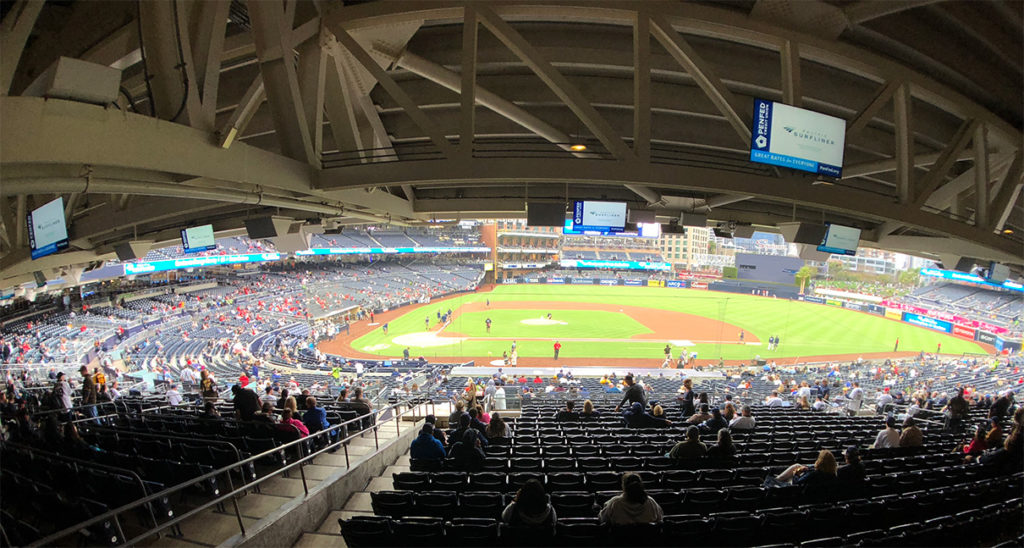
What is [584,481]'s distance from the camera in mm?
4781

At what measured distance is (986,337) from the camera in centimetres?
3388

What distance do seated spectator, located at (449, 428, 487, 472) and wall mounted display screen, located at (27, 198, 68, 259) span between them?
6.78m

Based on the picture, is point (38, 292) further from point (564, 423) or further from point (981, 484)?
point (981, 484)

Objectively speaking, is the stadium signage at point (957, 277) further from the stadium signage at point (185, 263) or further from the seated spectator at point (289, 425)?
the stadium signage at point (185, 263)

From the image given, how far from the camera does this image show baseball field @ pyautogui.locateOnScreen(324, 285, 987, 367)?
28.2 meters

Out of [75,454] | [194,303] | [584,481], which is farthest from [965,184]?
[194,303]

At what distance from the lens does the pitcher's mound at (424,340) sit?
96.1ft

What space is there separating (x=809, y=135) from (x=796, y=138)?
0.74ft

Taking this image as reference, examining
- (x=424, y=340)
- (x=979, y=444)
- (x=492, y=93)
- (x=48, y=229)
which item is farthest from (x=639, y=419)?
(x=424, y=340)

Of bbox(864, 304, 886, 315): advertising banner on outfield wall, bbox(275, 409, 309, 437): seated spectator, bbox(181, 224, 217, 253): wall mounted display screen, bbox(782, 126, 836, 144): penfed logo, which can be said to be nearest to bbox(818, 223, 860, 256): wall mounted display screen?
bbox(782, 126, 836, 144): penfed logo

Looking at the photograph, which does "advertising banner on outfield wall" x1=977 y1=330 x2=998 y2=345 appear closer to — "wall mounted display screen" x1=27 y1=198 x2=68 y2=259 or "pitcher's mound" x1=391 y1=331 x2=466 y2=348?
"pitcher's mound" x1=391 y1=331 x2=466 y2=348

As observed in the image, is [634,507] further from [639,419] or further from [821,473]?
[639,419]

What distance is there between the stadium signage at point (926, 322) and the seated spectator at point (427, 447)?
50.0m

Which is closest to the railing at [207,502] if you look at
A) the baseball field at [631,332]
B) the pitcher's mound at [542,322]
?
the baseball field at [631,332]
